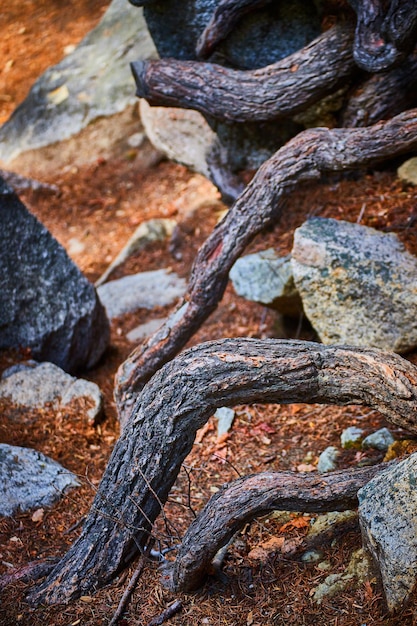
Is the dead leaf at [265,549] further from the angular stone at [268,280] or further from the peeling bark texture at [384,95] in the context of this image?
the peeling bark texture at [384,95]

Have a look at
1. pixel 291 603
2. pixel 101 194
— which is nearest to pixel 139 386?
pixel 291 603

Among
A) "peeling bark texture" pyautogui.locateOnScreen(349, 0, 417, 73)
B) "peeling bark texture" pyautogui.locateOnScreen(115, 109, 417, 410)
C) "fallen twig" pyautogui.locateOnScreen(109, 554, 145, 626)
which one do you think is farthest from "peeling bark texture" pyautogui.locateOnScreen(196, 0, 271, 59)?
"fallen twig" pyautogui.locateOnScreen(109, 554, 145, 626)

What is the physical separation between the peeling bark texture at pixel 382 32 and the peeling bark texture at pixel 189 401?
1981 mm

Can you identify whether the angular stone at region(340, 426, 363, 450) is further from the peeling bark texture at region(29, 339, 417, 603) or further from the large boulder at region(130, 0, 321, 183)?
the large boulder at region(130, 0, 321, 183)

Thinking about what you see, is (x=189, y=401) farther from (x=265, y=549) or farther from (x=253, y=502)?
(x=265, y=549)

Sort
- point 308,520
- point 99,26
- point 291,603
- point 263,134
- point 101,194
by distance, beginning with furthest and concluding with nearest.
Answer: point 99,26
point 101,194
point 263,134
point 308,520
point 291,603

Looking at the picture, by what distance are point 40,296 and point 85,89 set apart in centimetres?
445

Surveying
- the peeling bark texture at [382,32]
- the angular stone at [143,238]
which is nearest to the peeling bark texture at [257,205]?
the peeling bark texture at [382,32]

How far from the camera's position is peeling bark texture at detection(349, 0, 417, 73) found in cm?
380

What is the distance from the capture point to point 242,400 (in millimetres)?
2896

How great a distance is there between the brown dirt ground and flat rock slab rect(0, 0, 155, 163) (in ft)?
2.72

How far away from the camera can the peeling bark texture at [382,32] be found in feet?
12.5

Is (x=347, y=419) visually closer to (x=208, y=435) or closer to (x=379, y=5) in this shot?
(x=208, y=435)

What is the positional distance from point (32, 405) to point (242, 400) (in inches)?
81.2
